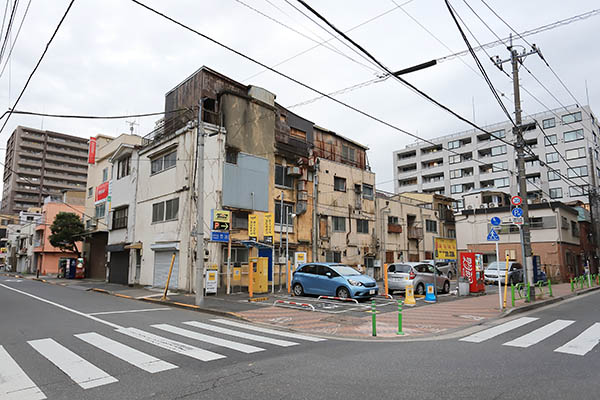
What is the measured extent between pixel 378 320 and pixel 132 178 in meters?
21.8

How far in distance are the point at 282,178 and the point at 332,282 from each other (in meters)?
9.90

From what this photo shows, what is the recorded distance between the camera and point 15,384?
17.1ft

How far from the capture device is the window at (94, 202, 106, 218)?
106 ft

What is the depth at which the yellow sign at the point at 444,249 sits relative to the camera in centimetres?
1637

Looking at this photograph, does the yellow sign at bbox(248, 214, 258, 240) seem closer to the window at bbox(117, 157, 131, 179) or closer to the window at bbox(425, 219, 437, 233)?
the window at bbox(117, 157, 131, 179)

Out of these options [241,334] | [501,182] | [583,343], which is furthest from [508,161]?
[241,334]

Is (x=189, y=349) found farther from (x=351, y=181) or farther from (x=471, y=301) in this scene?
(x=351, y=181)

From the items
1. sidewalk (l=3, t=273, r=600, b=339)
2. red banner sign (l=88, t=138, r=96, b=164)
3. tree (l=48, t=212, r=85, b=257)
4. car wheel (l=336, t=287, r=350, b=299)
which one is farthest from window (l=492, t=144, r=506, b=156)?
tree (l=48, t=212, r=85, b=257)

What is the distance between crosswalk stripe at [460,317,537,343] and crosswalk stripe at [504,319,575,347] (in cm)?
58

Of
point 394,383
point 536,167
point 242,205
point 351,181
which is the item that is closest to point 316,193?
point 351,181

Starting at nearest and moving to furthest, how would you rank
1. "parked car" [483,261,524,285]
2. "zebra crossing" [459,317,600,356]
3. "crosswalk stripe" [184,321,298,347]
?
1. "zebra crossing" [459,317,600,356]
2. "crosswalk stripe" [184,321,298,347]
3. "parked car" [483,261,524,285]

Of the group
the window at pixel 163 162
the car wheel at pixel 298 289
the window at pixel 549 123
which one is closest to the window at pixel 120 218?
the window at pixel 163 162

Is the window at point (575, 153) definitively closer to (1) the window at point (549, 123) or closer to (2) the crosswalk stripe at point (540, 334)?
(1) the window at point (549, 123)

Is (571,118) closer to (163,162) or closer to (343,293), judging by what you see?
(343,293)
